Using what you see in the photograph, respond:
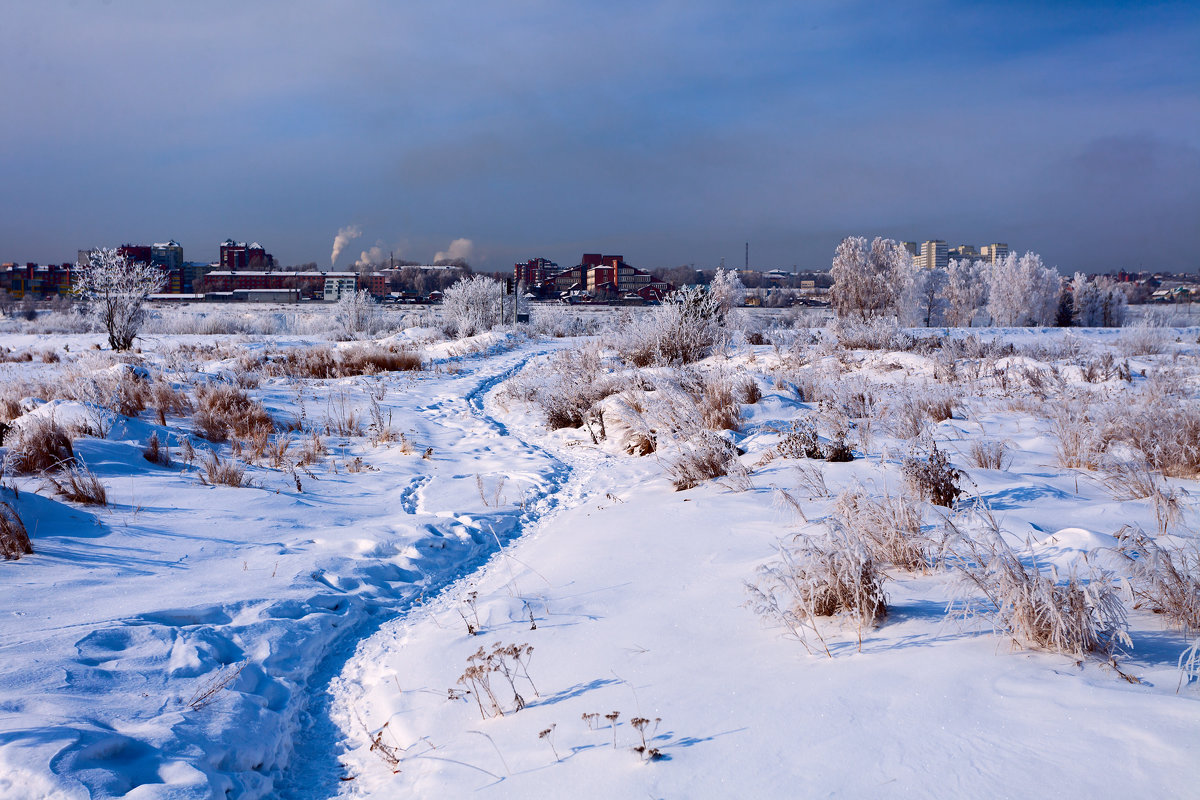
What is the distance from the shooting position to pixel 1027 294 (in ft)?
158

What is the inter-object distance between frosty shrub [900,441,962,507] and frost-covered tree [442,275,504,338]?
120 feet

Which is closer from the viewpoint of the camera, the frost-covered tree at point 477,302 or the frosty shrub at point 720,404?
the frosty shrub at point 720,404

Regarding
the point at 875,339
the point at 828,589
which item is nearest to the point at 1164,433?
the point at 828,589

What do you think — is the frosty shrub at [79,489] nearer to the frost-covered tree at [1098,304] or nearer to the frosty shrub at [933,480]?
the frosty shrub at [933,480]

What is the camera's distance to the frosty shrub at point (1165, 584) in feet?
8.15

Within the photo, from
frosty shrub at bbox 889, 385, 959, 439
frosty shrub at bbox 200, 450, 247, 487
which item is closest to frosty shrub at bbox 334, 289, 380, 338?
frosty shrub at bbox 200, 450, 247, 487

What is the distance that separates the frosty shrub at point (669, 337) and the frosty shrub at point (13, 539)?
1070 cm

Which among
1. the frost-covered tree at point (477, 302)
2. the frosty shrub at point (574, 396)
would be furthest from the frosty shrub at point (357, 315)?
the frosty shrub at point (574, 396)

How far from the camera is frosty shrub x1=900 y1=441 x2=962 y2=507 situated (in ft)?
15.3

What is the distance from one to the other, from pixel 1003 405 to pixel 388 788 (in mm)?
9640

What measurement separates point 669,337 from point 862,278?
98.8 ft

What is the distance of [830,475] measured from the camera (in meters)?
5.80

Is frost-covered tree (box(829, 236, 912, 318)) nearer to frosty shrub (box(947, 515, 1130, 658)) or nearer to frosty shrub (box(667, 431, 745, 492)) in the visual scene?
frosty shrub (box(667, 431, 745, 492))

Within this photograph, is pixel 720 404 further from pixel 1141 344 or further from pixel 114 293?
pixel 114 293
